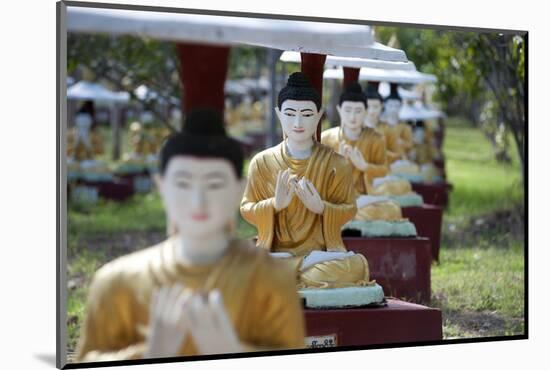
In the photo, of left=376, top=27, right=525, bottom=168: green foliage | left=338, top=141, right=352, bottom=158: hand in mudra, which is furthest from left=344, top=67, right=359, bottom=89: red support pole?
left=376, top=27, right=525, bottom=168: green foliage

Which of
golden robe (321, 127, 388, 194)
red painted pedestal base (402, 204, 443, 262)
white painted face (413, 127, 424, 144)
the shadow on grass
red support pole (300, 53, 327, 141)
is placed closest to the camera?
red support pole (300, 53, 327, 141)

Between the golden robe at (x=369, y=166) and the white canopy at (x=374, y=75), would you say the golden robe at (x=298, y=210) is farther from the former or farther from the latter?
the white canopy at (x=374, y=75)

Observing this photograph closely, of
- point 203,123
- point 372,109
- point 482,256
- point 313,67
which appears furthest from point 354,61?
point 482,256

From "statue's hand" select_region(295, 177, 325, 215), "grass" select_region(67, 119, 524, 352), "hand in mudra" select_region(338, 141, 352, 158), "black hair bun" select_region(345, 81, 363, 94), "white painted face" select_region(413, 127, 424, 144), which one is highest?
"black hair bun" select_region(345, 81, 363, 94)

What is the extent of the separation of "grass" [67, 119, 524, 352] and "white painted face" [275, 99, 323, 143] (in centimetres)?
156

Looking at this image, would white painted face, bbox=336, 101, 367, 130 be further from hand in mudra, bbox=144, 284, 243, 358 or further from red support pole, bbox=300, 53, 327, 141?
hand in mudra, bbox=144, 284, 243, 358

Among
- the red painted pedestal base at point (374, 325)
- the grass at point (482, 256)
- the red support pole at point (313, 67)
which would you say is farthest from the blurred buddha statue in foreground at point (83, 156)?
the red painted pedestal base at point (374, 325)

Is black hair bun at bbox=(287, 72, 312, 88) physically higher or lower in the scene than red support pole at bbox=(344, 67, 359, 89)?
lower

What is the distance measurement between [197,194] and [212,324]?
50 centimetres

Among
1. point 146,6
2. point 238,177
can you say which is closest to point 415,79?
point 146,6

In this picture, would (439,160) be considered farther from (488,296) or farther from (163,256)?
(163,256)

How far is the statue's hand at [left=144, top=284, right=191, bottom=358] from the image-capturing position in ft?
15.4

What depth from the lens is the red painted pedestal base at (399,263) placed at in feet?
26.6

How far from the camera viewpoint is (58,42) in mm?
5543
